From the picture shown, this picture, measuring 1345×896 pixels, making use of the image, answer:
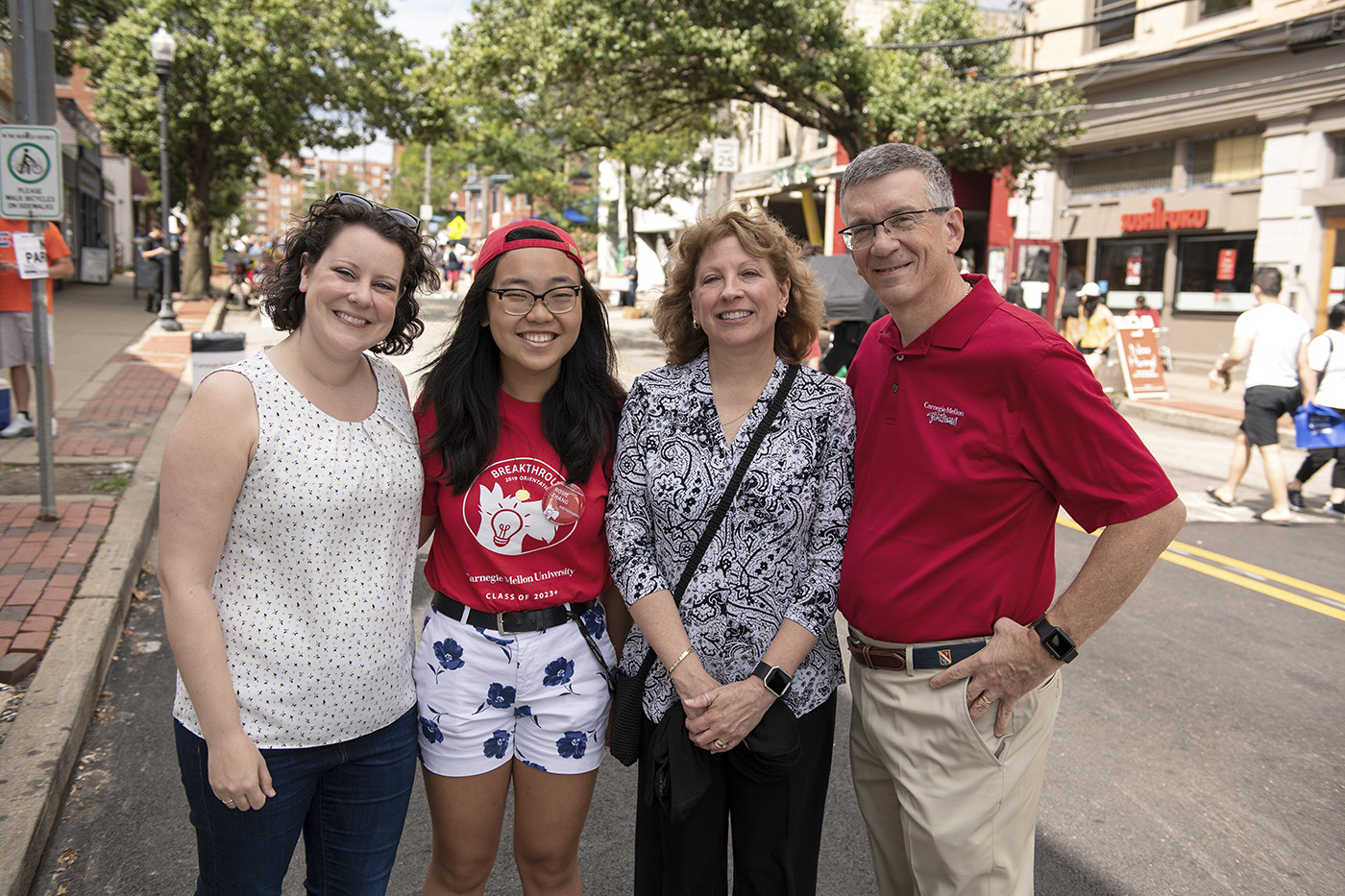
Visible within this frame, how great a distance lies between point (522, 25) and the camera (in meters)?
13.9

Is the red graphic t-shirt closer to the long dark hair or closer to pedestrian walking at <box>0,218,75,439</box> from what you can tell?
the long dark hair

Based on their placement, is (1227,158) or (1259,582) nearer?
(1259,582)

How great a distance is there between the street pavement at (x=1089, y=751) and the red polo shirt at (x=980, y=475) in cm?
134

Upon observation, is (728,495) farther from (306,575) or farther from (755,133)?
(755,133)

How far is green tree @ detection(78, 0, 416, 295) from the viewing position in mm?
19000

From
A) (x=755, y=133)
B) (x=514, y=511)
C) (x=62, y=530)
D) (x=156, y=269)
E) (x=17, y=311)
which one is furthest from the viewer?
(x=755, y=133)

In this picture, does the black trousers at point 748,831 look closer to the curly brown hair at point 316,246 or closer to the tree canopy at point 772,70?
the curly brown hair at point 316,246

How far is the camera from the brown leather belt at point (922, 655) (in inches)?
83.7

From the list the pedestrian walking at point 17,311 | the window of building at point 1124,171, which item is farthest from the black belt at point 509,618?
the window of building at point 1124,171

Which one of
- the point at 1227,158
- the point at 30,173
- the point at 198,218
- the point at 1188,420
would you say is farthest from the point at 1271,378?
the point at 198,218

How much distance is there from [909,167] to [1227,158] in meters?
17.9

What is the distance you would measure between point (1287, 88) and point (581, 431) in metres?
17.2

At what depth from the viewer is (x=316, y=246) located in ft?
6.82

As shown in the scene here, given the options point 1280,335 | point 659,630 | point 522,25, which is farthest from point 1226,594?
point 522,25
